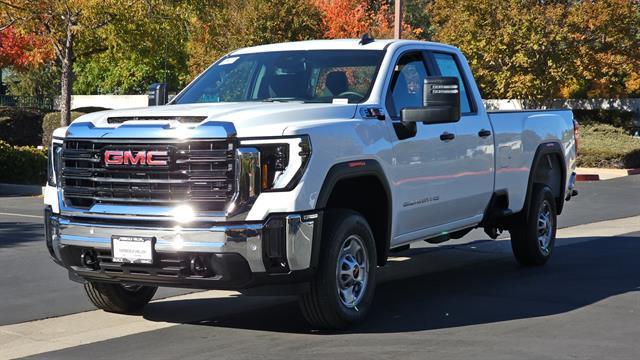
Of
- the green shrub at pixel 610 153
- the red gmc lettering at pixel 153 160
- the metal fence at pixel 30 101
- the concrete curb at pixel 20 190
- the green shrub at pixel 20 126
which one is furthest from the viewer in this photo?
the metal fence at pixel 30 101

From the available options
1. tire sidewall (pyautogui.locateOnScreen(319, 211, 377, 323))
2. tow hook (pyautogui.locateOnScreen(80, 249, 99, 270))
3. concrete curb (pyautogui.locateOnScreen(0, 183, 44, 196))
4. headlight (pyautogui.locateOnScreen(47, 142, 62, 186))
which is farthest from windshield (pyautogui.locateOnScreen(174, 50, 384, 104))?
concrete curb (pyautogui.locateOnScreen(0, 183, 44, 196))

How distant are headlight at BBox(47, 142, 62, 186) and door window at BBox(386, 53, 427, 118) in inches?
103

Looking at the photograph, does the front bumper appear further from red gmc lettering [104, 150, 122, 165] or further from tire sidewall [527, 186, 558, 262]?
tire sidewall [527, 186, 558, 262]

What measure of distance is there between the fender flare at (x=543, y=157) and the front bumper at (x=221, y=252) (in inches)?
162

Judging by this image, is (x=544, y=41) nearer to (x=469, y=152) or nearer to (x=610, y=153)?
(x=610, y=153)

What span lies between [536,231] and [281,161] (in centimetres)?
453

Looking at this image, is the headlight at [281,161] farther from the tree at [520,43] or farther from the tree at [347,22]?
the tree at [347,22]

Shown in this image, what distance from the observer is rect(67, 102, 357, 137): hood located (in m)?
6.84

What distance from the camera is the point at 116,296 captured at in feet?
26.7

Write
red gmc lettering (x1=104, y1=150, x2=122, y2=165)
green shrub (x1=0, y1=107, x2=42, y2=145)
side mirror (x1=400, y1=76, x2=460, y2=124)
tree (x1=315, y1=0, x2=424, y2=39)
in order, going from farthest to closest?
tree (x1=315, y1=0, x2=424, y2=39)
green shrub (x1=0, y1=107, x2=42, y2=145)
side mirror (x1=400, y1=76, x2=460, y2=124)
red gmc lettering (x1=104, y1=150, x2=122, y2=165)

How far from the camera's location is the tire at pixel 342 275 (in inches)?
280

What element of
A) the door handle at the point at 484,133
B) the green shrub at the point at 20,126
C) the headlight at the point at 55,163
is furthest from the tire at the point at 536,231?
the green shrub at the point at 20,126

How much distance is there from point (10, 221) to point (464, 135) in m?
8.28

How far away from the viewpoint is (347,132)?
24.1 ft
